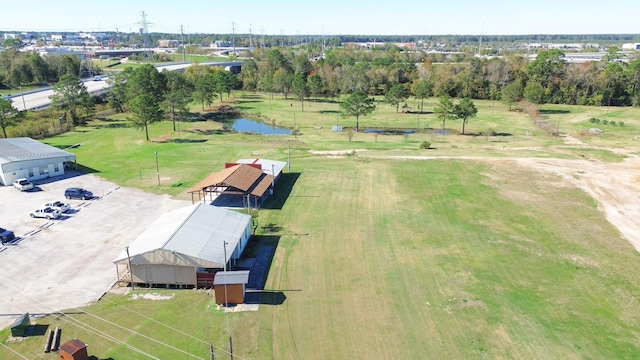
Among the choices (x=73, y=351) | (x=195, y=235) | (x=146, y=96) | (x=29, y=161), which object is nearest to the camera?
(x=73, y=351)

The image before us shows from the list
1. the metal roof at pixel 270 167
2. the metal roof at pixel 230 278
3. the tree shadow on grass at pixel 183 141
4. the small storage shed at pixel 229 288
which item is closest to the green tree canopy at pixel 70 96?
the tree shadow on grass at pixel 183 141

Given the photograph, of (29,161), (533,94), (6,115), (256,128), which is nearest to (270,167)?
(29,161)

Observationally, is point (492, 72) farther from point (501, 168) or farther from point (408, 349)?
point (408, 349)

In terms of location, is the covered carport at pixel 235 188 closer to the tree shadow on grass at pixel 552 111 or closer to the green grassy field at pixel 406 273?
the green grassy field at pixel 406 273

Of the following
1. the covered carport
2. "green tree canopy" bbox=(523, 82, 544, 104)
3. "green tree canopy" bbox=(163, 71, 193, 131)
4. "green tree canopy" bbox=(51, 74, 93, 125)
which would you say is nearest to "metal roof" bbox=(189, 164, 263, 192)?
the covered carport

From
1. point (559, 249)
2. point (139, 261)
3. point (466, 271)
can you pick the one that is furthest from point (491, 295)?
point (139, 261)

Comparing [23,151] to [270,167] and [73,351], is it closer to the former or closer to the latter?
[270,167]
